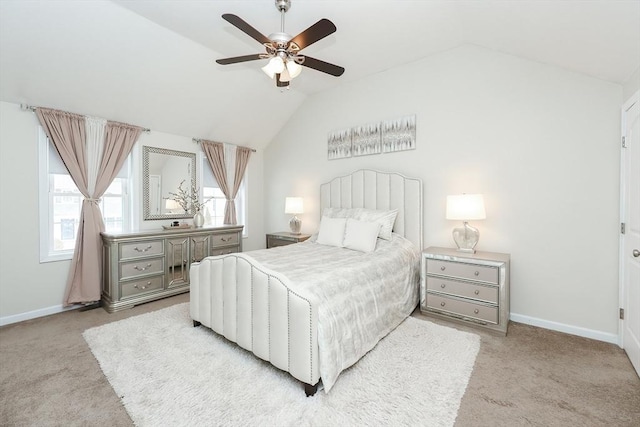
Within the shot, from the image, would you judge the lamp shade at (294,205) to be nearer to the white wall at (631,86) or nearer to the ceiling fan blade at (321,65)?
the ceiling fan blade at (321,65)

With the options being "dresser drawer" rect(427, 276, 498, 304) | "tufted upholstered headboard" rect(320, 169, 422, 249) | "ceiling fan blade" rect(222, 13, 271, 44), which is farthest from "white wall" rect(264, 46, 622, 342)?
"ceiling fan blade" rect(222, 13, 271, 44)

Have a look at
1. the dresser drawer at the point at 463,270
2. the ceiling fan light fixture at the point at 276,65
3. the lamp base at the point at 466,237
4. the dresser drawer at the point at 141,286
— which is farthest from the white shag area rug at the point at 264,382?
the ceiling fan light fixture at the point at 276,65

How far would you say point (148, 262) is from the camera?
3498 millimetres

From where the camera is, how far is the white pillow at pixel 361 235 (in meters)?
3.10

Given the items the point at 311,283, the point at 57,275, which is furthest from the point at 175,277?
the point at 311,283

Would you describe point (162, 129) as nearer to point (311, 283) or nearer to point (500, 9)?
point (311, 283)

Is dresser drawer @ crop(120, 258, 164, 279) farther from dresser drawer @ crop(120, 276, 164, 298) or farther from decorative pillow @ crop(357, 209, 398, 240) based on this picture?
decorative pillow @ crop(357, 209, 398, 240)

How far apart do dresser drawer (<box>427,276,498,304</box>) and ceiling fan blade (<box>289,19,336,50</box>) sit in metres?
2.48

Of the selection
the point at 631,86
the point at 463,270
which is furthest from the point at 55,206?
the point at 631,86

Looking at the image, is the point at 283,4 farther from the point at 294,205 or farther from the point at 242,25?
the point at 294,205

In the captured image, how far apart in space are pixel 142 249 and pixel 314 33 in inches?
123

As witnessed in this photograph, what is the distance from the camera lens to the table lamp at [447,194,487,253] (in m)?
2.82

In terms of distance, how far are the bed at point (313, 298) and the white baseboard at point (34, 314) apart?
185 cm

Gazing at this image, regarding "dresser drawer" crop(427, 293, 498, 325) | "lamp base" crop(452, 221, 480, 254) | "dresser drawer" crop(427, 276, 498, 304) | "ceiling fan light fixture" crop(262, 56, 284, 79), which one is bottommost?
"dresser drawer" crop(427, 293, 498, 325)
